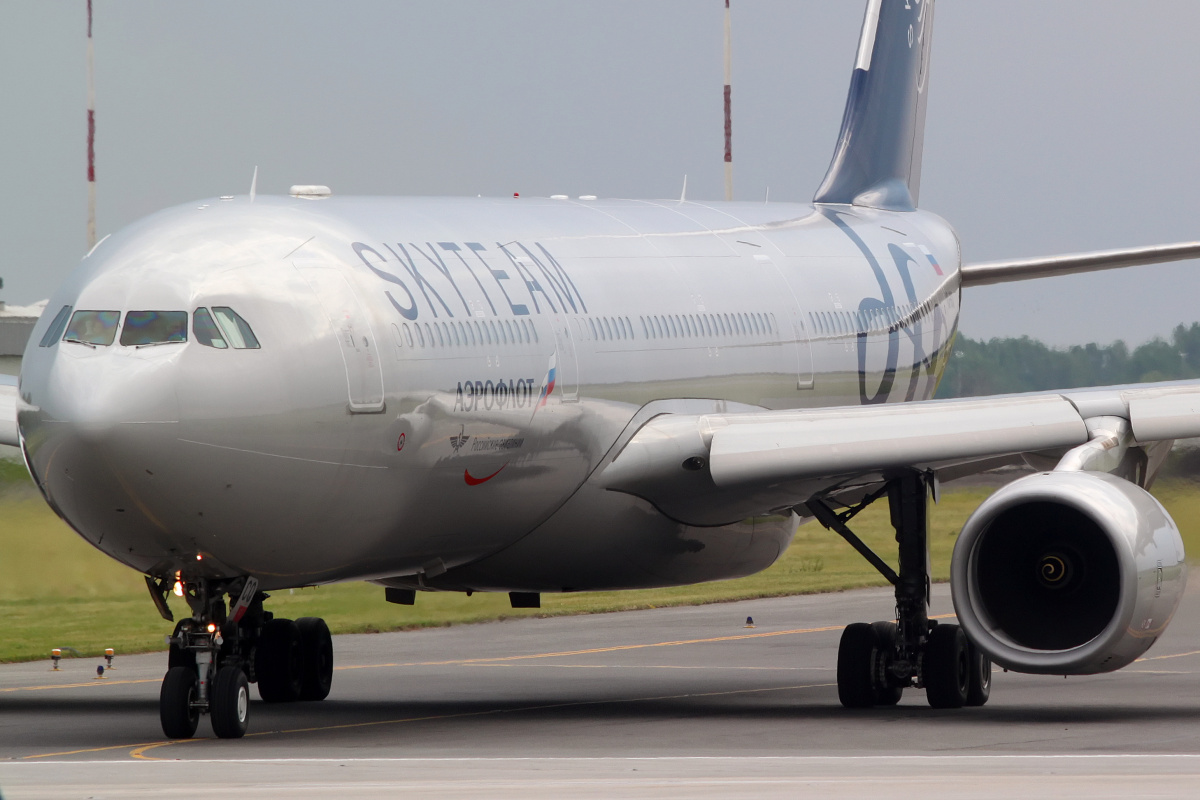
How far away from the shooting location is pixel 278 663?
17672 mm

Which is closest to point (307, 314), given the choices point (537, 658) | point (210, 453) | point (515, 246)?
point (210, 453)

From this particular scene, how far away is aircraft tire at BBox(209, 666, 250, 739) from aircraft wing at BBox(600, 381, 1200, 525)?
3.41 m

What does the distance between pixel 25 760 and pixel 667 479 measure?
512 cm

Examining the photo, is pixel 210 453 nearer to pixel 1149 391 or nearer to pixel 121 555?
pixel 121 555

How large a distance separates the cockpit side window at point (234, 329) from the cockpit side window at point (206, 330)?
4cm

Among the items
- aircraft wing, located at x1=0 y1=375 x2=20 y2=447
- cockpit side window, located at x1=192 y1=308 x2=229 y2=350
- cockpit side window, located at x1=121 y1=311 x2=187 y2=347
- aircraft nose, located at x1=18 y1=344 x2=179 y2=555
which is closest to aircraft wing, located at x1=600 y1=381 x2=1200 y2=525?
cockpit side window, located at x1=192 y1=308 x2=229 y2=350

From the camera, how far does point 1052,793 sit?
33.7 feet

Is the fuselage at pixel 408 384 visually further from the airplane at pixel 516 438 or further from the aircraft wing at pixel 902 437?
the aircraft wing at pixel 902 437

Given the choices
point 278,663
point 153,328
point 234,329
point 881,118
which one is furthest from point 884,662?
point 881,118

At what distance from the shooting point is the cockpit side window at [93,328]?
1278 cm

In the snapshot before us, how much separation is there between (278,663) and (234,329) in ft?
17.5

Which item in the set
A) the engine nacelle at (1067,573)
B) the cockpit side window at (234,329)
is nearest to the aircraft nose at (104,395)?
the cockpit side window at (234,329)

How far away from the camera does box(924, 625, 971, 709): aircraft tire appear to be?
1655 centimetres

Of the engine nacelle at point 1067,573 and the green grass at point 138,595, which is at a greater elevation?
the engine nacelle at point 1067,573
